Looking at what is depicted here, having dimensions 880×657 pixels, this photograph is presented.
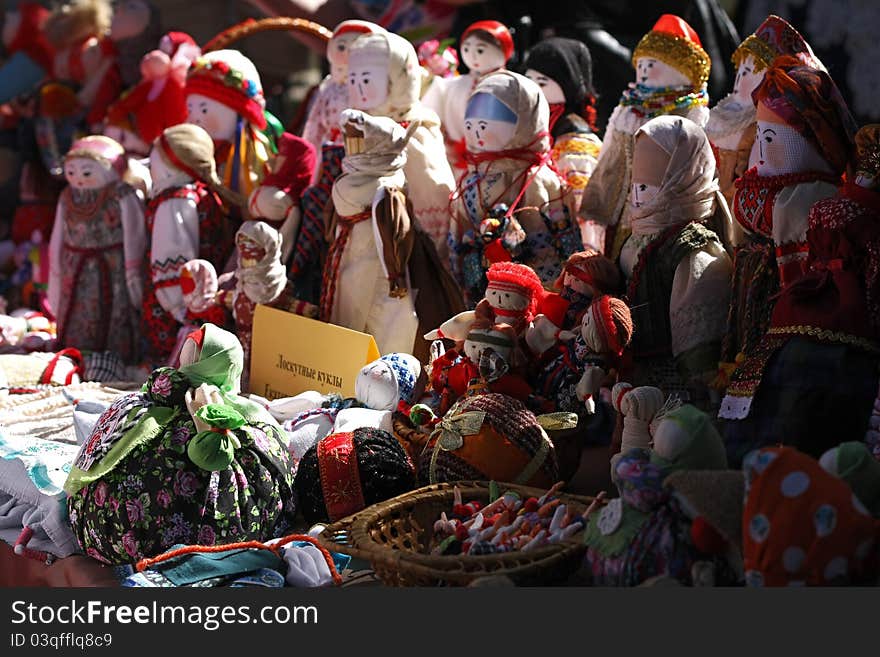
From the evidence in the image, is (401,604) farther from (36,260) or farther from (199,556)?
(36,260)

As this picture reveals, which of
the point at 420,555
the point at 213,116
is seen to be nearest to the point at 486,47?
the point at 213,116

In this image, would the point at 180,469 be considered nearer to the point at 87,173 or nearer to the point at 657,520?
the point at 657,520

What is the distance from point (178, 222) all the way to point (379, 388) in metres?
1.53

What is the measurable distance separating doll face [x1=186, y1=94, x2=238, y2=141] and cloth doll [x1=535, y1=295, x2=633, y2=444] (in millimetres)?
2261

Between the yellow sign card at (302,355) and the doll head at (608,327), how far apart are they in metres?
0.89

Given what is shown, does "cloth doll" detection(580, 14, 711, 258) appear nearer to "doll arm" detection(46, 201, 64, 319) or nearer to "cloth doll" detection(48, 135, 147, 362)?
"cloth doll" detection(48, 135, 147, 362)

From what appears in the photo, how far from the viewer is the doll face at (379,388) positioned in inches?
149

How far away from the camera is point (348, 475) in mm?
3246

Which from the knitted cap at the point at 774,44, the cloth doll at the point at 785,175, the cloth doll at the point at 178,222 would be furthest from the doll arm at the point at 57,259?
the cloth doll at the point at 785,175

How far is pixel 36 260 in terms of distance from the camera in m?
6.62

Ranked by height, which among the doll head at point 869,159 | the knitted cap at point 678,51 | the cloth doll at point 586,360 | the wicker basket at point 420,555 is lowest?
the wicker basket at point 420,555

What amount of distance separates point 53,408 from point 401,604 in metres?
2.48

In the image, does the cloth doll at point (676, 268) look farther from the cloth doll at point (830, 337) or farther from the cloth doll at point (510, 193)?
the cloth doll at point (510, 193)

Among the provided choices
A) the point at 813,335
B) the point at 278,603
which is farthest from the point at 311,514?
the point at 813,335
